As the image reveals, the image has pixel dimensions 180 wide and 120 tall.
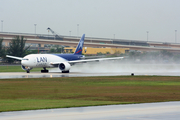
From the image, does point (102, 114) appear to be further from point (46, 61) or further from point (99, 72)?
point (99, 72)

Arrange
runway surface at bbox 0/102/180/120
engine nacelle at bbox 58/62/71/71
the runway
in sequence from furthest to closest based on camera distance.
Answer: engine nacelle at bbox 58/62/71/71
the runway
runway surface at bbox 0/102/180/120

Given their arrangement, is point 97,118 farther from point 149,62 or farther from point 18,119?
point 149,62

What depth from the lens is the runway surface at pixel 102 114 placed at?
15.4 meters

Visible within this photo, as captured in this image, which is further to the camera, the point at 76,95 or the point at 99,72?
the point at 99,72

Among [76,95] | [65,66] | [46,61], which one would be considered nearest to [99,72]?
[65,66]

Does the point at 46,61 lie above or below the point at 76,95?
above

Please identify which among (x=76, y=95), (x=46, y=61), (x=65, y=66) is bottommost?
(x=76, y=95)

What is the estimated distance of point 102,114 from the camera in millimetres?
16516

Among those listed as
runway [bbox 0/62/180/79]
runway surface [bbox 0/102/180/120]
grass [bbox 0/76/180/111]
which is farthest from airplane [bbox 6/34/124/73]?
runway surface [bbox 0/102/180/120]

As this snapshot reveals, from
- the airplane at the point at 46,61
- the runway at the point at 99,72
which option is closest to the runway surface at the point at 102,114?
the runway at the point at 99,72

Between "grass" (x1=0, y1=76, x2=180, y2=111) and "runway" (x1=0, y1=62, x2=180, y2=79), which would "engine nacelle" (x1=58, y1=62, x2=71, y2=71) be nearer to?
"runway" (x1=0, y1=62, x2=180, y2=79)

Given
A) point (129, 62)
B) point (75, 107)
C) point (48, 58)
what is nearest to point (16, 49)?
point (129, 62)

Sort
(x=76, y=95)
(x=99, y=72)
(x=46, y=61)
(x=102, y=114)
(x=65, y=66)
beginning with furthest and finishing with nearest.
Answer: (x=99, y=72) → (x=46, y=61) → (x=65, y=66) → (x=76, y=95) → (x=102, y=114)

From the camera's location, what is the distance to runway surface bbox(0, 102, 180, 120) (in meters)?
15.4
